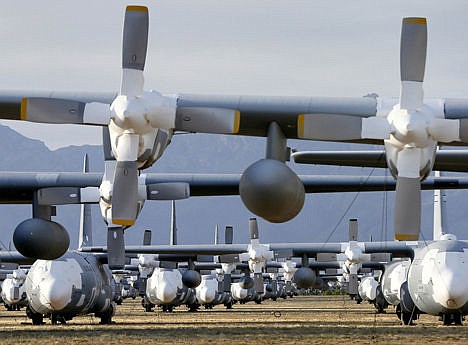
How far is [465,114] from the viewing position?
22297 millimetres

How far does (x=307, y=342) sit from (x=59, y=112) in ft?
26.9

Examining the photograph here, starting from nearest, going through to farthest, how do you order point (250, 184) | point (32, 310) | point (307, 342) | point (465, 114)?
point (250, 184)
point (465, 114)
point (307, 342)
point (32, 310)

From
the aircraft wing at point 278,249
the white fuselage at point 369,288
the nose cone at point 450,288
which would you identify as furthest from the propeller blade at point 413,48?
the white fuselage at point 369,288

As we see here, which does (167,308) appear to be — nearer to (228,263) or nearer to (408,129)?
(228,263)

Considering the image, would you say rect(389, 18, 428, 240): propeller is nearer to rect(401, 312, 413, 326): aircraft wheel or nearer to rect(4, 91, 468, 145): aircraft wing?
rect(4, 91, 468, 145): aircraft wing

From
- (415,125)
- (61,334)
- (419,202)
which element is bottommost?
(61,334)

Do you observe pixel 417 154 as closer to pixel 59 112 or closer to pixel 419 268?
pixel 59 112

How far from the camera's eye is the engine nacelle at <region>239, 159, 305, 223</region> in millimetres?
20797

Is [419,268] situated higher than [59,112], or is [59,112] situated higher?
[59,112]

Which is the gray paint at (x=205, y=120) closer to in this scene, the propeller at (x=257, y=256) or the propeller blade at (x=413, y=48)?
the propeller blade at (x=413, y=48)

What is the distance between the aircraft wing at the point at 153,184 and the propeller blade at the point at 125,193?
6.33 m

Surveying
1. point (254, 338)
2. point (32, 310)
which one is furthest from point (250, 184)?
point (32, 310)

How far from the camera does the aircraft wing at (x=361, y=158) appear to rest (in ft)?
88.8

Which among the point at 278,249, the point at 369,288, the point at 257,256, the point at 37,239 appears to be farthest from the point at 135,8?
the point at 369,288
